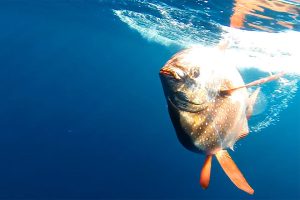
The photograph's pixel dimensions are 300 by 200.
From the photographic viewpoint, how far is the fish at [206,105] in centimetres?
213

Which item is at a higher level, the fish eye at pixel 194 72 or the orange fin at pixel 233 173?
the fish eye at pixel 194 72

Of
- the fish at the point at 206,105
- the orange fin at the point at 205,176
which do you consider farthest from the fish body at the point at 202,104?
the orange fin at the point at 205,176

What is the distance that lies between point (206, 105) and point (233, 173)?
66 cm

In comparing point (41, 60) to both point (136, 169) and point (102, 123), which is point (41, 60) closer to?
point (102, 123)

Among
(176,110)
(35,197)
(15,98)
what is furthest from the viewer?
(15,98)

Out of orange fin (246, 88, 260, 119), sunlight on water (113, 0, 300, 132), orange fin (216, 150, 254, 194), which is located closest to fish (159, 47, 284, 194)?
orange fin (216, 150, 254, 194)

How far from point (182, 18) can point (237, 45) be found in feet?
15.6

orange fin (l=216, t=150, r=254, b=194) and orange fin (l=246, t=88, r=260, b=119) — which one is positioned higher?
orange fin (l=246, t=88, r=260, b=119)

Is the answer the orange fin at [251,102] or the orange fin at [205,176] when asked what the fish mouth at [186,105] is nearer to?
the orange fin at [205,176]

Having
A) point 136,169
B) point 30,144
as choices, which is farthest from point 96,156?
point 30,144

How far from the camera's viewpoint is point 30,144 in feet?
133

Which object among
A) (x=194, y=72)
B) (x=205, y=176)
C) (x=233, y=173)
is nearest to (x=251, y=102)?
(x=233, y=173)

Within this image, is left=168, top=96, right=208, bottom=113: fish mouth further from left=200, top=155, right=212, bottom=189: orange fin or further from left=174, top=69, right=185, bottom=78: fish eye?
left=200, top=155, right=212, bottom=189: orange fin

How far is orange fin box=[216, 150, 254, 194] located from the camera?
2.51m
